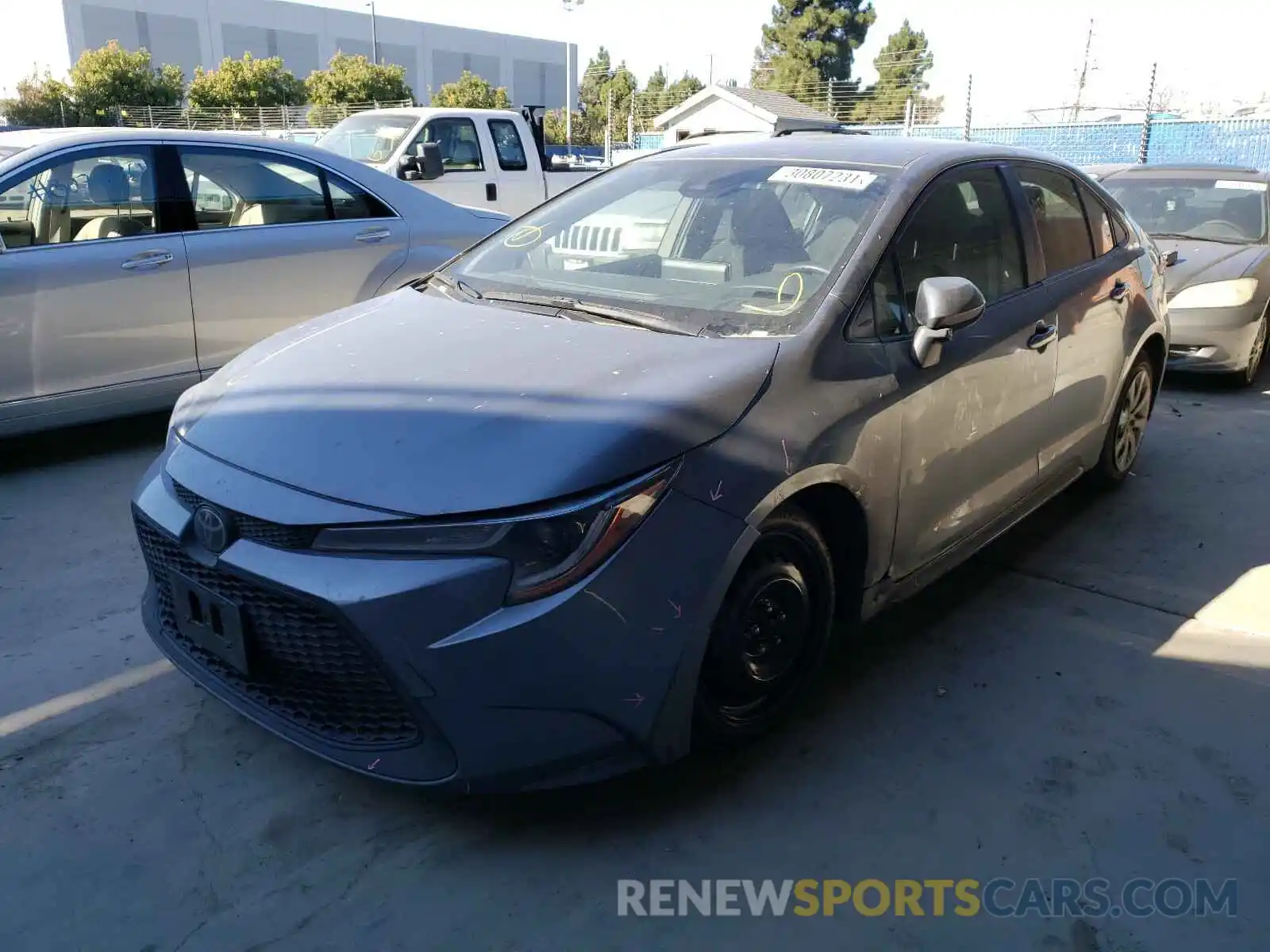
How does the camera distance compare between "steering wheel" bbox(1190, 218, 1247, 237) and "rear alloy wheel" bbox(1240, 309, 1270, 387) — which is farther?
"steering wheel" bbox(1190, 218, 1247, 237)

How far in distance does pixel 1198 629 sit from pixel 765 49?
59190 mm

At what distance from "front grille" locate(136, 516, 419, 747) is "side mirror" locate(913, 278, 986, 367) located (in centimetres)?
174

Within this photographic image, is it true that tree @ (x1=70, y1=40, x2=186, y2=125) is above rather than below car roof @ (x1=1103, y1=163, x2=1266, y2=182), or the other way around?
above

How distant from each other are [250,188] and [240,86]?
1601 inches

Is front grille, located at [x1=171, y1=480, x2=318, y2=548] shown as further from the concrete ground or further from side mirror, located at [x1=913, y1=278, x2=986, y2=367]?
side mirror, located at [x1=913, y1=278, x2=986, y2=367]

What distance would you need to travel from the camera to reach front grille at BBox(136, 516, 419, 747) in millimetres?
2152

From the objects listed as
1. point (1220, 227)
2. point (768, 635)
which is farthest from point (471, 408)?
point (1220, 227)

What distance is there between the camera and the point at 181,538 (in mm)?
2336

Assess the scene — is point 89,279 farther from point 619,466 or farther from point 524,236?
point 619,466

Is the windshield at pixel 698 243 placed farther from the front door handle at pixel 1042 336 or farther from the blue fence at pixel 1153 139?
the blue fence at pixel 1153 139

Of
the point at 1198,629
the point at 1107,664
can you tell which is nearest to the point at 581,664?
the point at 1107,664

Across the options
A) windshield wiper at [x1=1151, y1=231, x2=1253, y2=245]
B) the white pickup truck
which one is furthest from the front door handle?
the white pickup truck

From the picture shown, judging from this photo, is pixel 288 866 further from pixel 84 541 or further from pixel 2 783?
pixel 84 541

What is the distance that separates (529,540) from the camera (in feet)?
6.73
